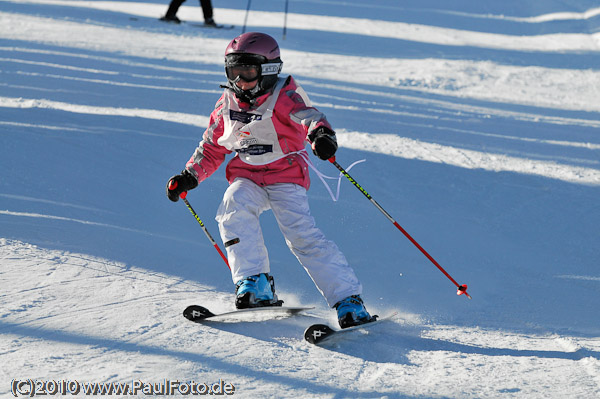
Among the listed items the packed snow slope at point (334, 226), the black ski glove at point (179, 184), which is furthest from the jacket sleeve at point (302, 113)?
the packed snow slope at point (334, 226)

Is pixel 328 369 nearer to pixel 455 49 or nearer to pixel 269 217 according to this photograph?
pixel 269 217

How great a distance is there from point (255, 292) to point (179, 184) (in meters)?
0.75

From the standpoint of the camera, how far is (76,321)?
3.25 metres

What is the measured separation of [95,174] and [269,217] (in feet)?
5.29

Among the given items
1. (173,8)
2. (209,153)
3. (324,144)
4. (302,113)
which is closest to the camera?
(324,144)

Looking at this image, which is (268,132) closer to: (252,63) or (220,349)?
(252,63)

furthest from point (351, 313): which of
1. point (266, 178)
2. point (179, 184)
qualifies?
point (179, 184)

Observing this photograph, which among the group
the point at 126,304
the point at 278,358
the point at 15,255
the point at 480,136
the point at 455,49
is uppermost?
the point at 455,49

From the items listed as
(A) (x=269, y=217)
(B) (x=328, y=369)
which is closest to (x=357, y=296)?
(B) (x=328, y=369)

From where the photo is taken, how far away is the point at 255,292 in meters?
3.47

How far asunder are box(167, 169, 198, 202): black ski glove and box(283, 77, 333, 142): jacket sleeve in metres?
0.65

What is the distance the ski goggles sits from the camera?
3.57 meters

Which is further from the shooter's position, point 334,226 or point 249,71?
point 334,226

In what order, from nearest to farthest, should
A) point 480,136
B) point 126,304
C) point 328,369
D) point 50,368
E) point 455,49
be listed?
point 50,368
point 328,369
point 126,304
point 480,136
point 455,49
